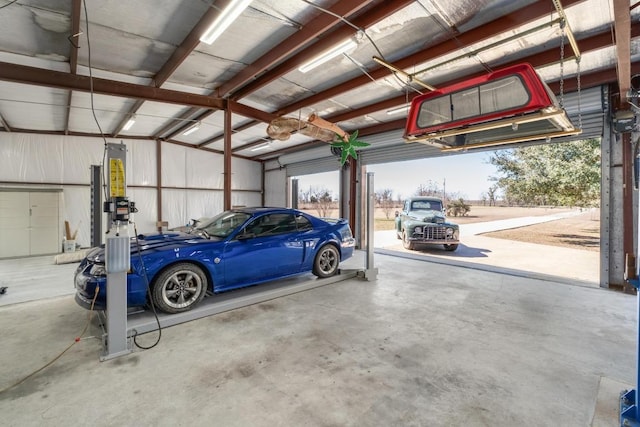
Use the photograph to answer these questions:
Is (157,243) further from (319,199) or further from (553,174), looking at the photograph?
(553,174)

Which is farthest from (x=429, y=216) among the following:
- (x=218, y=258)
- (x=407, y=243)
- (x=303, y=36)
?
(x=218, y=258)

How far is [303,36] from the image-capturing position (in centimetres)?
358

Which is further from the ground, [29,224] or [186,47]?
[186,47]

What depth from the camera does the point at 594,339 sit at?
2.90 m

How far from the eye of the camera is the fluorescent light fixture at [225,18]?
2.81 meters

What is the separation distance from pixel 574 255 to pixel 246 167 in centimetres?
1170

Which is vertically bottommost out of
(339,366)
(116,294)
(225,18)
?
(339,366)

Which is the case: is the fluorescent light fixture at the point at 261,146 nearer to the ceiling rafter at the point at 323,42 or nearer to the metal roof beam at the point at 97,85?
the metal roof beam at the point at 97,85

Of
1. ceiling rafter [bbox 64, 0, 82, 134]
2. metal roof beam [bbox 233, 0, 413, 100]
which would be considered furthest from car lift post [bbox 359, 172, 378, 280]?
ceiling rafter [bbox 64, 0, 82, 134]

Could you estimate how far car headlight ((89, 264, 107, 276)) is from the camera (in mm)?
2961

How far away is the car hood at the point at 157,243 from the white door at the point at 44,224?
19.3 feet

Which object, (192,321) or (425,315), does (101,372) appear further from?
(425,315)

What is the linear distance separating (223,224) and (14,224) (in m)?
6.87

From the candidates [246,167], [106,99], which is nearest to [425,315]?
[106,99]
